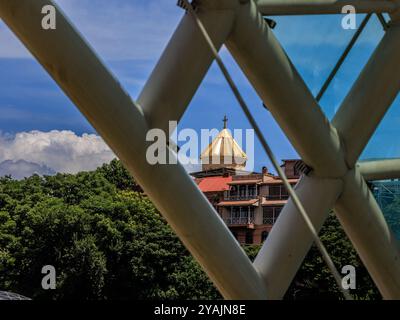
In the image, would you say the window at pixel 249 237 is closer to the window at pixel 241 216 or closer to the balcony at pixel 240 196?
the window at pixel 241 216

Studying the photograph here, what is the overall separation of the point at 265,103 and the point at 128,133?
3.40 ft

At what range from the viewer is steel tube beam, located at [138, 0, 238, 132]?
3.45 m

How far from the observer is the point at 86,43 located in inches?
124

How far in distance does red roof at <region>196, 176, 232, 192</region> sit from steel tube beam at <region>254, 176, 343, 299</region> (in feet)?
201

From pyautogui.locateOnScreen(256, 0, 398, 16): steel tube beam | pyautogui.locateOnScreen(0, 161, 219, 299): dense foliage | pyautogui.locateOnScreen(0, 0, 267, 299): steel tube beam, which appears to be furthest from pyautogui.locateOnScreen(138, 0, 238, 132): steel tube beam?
pyautogui.locateOnScreen(0, 161, 219, 299): dense foliage

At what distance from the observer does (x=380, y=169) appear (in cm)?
493

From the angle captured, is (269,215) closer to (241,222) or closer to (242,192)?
(241,222)

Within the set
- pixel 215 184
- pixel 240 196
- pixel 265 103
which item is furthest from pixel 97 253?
pixel 265 103

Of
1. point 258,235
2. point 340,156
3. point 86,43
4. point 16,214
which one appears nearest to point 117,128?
point 86,43

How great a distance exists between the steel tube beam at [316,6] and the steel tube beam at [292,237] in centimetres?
90

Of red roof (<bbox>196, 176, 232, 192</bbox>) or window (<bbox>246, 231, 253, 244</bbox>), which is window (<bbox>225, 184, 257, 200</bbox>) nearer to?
red roof (<bbox>196, 176, 232, 192</bbox>)

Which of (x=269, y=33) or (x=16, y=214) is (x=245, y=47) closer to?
(x=269, y=33)
